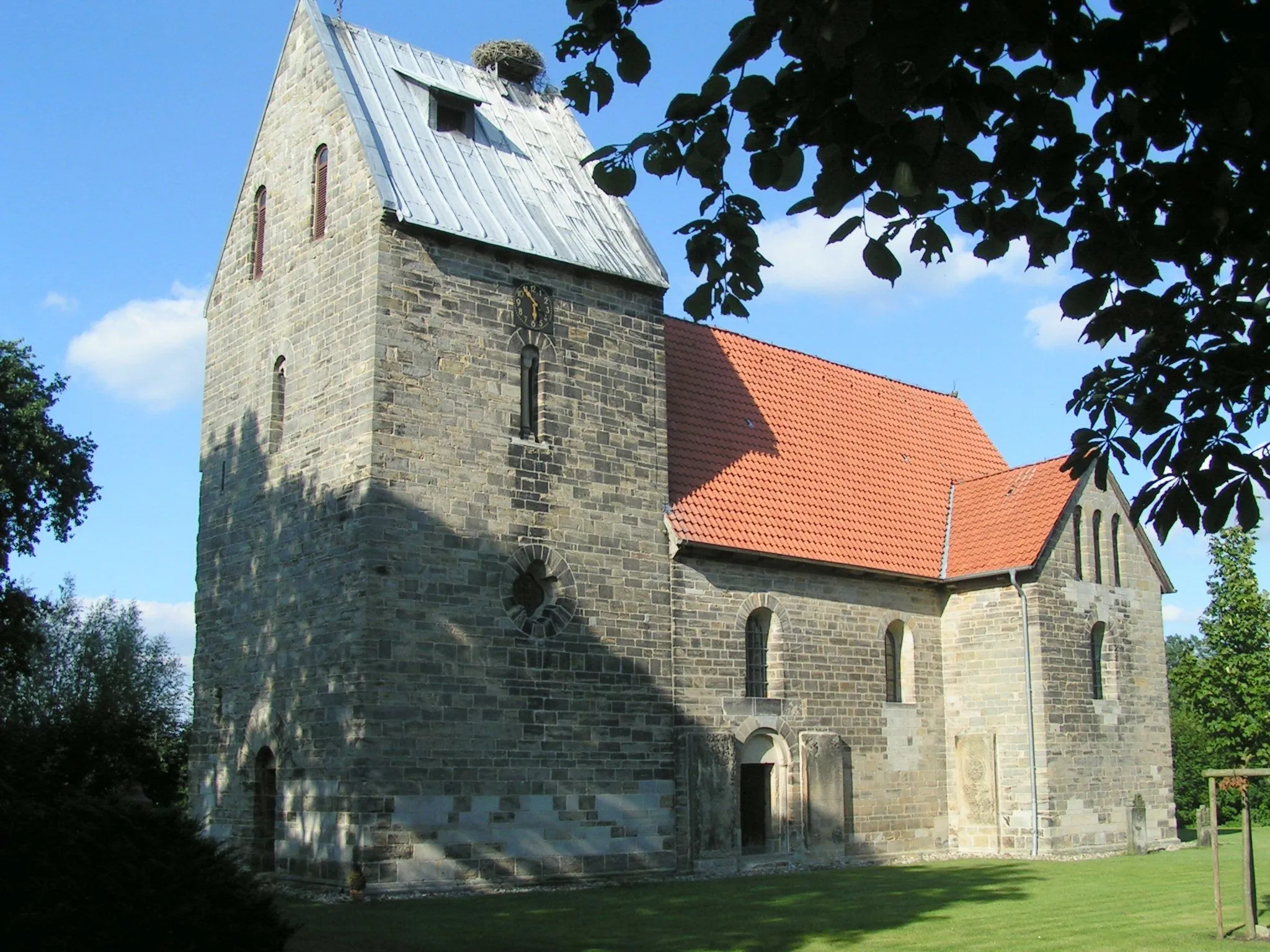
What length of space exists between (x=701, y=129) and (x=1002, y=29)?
177 cm

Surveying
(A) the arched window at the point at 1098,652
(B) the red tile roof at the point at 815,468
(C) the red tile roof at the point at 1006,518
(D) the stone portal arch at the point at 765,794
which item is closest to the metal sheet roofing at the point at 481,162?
(B) the red tile roof at the point at 815,468

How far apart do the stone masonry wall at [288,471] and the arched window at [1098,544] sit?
613 inches

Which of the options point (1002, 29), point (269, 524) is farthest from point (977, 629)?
point (1002, 29)

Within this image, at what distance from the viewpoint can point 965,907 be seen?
1631 centimetres

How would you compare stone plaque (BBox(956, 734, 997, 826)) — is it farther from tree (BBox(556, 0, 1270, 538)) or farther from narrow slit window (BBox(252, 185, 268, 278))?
tree (BBox(556, 0, 1270, 538))

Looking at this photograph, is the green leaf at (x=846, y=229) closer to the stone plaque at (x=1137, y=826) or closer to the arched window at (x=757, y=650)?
the arched window at (x=757, y=650)

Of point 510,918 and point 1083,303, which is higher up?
point 1083,303

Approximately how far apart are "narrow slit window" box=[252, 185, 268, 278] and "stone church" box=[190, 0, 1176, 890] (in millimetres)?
47

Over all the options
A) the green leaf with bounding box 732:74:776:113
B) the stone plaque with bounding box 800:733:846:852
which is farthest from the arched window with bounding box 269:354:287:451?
the green leaf with bounding box 732:74:776:113

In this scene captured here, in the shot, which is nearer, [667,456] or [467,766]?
[467,766]

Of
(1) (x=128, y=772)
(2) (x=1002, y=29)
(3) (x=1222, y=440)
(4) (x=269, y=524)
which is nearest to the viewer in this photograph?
(2) (x=1002, y=29)

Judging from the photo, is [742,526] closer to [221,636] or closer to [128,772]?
[221,636]

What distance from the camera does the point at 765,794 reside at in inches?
859

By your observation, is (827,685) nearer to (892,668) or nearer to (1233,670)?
(892,668)
